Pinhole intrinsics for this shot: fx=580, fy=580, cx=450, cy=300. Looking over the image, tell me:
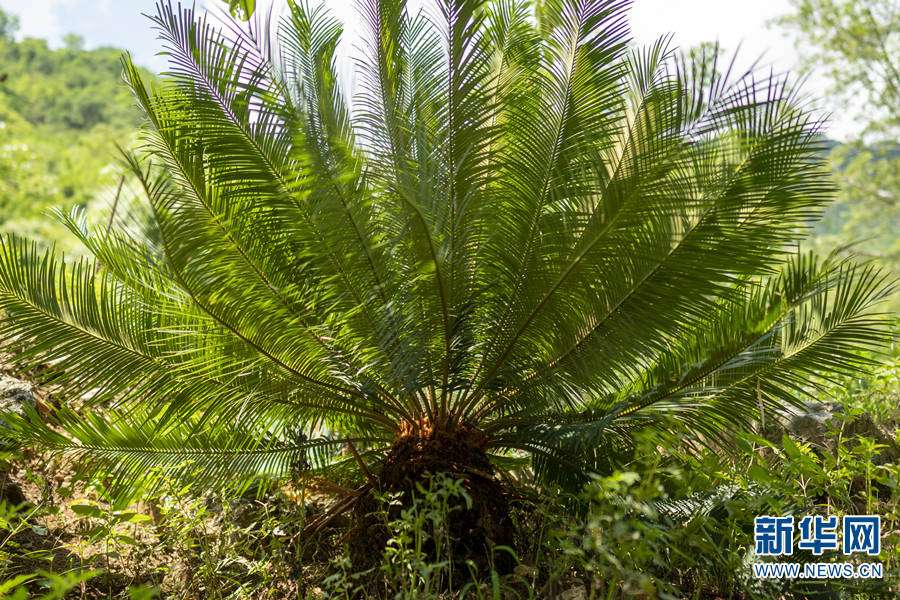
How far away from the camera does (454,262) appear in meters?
2.82

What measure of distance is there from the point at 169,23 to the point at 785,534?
3.60 m

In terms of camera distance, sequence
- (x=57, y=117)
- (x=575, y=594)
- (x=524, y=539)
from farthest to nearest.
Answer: (x=57, y=117) → (x=524, y=539) → (x=575, y=594)

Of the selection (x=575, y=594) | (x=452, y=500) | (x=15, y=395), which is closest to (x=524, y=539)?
(x=452, y=500)

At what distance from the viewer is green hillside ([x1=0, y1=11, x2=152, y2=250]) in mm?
24953

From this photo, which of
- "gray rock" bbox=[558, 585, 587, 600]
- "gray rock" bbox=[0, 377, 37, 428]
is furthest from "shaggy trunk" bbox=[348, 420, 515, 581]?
"gray rock" bbox=[0, 377, 37, 428]

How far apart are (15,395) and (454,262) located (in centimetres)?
303

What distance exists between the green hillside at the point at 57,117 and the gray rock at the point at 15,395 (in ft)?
68.1

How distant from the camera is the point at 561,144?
303 cm

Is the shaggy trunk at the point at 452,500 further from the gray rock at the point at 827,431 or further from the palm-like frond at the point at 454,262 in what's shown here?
the gray rock at the point at 827,431

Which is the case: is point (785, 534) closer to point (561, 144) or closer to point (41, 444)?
point (561, 144)

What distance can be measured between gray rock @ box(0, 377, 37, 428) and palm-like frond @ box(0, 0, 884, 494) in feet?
2.85

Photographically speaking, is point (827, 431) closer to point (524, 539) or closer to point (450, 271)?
point (524, 539)

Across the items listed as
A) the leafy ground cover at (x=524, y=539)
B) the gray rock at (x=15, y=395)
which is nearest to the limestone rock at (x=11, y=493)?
the leafy ground cover at (x=524, y=539)

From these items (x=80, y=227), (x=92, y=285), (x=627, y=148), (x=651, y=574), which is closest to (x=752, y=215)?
(x=627, y=148)
